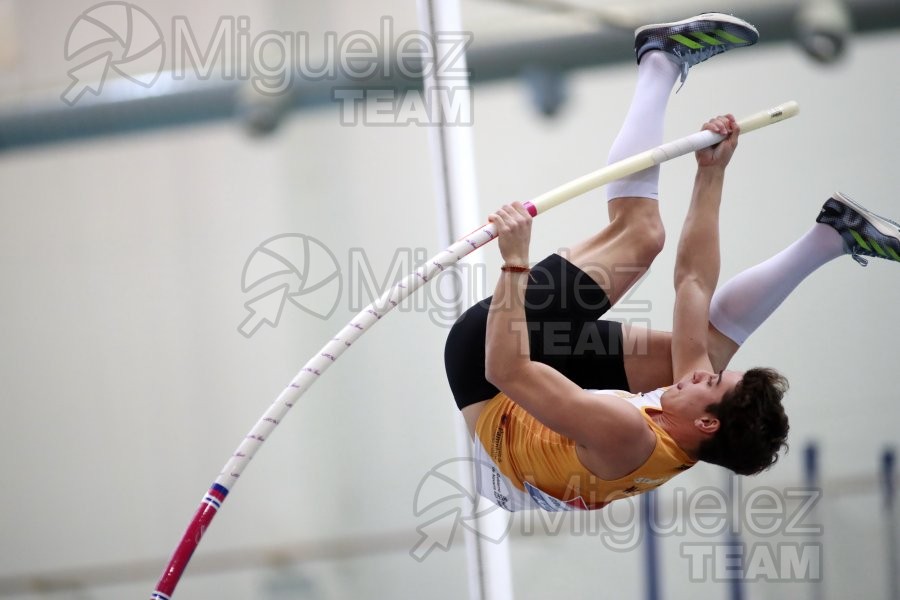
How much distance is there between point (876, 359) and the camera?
3162 millimetres

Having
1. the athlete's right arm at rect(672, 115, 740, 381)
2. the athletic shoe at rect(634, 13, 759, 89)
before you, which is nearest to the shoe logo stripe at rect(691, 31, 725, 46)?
the athletic shoe at rect(634, 13, 759, 89)

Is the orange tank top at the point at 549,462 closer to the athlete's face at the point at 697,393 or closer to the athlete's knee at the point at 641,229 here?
the athlete's face at the point at 697,393

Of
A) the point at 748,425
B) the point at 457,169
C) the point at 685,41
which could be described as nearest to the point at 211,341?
the point at 457,169

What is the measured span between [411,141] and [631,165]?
5.77ft

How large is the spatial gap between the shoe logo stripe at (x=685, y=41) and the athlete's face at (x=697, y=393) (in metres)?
0.71

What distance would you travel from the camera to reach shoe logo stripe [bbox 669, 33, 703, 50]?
6.73ft

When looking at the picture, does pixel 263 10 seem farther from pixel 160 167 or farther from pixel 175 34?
pixel 160 167

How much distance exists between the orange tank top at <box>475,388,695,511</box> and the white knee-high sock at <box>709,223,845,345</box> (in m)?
0.22

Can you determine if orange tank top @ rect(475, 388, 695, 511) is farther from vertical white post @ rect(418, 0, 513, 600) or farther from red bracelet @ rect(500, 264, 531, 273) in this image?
vertical white post @ rect(418, 0, 513, 600)

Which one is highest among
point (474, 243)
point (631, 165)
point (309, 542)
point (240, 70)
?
point (240, 70)

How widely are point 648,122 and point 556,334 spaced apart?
1.67ft

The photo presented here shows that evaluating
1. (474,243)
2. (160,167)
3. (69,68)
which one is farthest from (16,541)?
(474,243)

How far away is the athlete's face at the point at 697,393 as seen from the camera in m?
1.82

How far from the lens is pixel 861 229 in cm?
203
